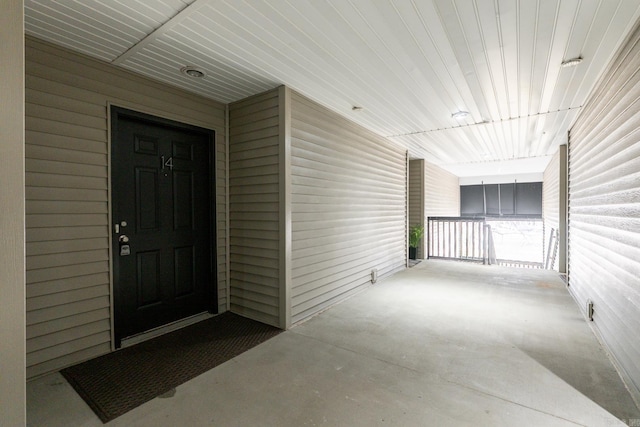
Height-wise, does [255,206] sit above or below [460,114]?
below

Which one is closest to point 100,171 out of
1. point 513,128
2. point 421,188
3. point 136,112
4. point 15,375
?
point 136,112

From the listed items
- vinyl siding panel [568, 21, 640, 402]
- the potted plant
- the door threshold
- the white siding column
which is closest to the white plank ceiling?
vinyl siding panel [568, 21, 640, 402]

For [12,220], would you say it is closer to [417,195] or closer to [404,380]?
[404,380]

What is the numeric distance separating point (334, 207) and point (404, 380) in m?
2.31

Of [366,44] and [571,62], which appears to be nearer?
[366,44]

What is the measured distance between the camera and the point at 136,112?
291cm

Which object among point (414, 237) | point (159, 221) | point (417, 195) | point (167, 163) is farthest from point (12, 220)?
point (417, 195)

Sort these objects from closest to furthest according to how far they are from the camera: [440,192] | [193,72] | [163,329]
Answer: [193,72] → [163,329] → [440,192]

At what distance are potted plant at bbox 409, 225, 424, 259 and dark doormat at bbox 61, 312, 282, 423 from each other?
5.01m

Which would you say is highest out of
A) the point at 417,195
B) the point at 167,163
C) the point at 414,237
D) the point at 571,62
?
the point at 571,62

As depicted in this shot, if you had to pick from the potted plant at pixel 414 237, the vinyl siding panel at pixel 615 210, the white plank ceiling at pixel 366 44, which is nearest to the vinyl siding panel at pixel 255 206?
the white plank ceiling at pixel 366 44

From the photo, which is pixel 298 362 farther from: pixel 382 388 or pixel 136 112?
pixel 136 112

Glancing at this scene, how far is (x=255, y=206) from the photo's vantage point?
11.5 feet

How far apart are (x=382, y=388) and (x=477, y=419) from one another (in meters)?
0.61
